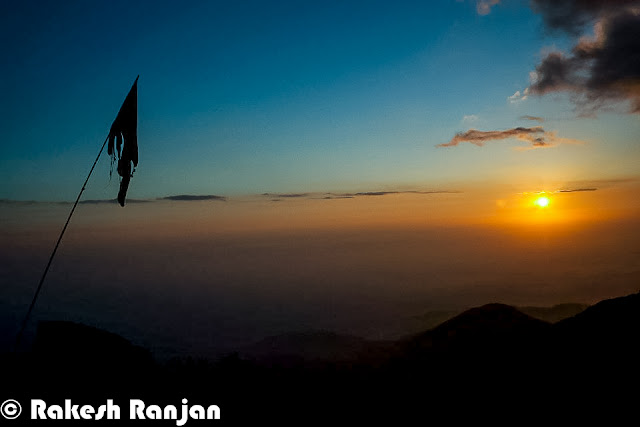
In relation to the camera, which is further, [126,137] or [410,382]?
[410,382]

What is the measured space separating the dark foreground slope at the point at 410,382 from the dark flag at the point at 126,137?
7951 millimetres

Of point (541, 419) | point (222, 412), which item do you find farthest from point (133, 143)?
point (541, 419)

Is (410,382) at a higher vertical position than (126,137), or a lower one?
lower

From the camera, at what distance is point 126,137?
1077 centimetres

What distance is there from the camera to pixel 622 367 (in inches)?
585

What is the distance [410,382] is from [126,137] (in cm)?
1983

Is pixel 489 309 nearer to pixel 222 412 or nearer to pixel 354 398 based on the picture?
pixel 354 398

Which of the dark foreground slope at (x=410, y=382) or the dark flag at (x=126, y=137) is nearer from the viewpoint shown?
the dark flag at (x=126, y=137)

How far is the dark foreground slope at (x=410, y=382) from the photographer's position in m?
14.6

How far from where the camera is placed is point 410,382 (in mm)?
22125

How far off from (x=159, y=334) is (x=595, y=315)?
186342 mm

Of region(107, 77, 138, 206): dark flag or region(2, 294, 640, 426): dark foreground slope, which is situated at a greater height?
region(107, 77, 138, 206): dark flag

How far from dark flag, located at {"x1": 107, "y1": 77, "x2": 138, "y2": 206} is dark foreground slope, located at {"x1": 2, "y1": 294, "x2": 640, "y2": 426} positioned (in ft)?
26.1

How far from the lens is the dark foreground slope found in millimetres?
14586
